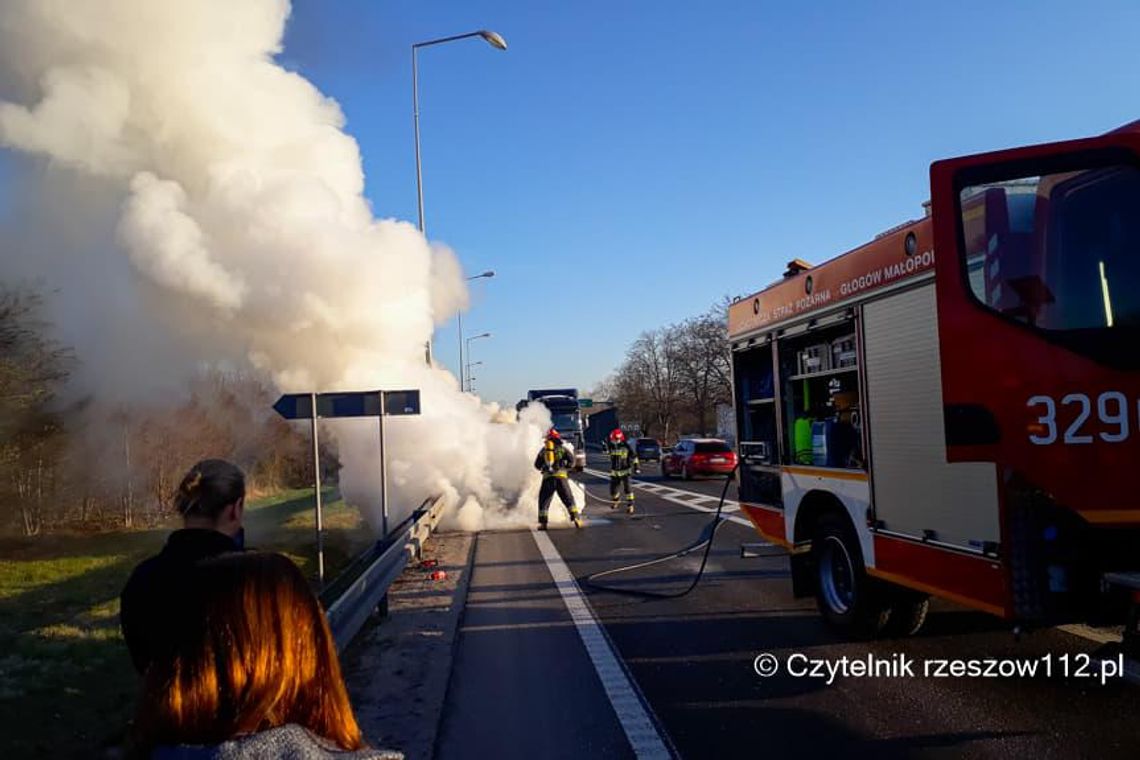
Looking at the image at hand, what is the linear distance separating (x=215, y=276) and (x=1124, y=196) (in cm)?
1299

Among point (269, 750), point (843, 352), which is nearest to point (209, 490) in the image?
point (269, 750)

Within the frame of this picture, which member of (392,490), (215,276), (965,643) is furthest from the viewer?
(392,490)

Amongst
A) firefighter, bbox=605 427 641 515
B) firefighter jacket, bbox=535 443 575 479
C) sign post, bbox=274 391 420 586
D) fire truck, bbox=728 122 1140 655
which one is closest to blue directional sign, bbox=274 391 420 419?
sign post, bbox=274 391 420 586

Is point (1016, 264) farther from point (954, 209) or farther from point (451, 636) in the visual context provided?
point (451, 636)

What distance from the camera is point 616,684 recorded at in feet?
18.0

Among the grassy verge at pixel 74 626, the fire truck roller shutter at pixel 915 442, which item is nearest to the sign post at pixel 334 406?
the grassy verge at pixel 74 626

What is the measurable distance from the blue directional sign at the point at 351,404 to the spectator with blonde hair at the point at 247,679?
8.54 m

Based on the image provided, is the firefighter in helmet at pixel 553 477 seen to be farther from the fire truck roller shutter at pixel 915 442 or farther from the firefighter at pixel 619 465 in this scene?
the fire truck roller shutter at pixel 915 442

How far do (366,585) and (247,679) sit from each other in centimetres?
496

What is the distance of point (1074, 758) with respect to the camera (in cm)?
392

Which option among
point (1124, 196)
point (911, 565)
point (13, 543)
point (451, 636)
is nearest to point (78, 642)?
point (451, 636)

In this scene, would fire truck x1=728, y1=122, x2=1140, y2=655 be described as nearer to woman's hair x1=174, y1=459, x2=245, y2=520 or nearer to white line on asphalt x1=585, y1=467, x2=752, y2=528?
woman's hair x1=174, y1=459, x2=245, y2=520

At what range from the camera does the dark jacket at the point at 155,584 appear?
1.97 meters

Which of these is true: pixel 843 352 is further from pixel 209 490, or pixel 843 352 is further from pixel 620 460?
pixel 620 460
